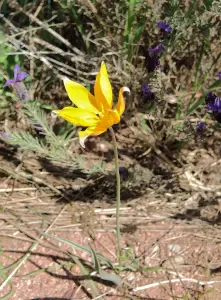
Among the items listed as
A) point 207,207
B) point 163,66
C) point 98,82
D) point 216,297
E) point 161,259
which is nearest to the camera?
point 98,82

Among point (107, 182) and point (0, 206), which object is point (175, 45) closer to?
point (107, 182)

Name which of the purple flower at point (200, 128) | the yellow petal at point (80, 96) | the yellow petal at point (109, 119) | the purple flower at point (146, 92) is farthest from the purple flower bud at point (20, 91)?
the purple flower at point (200, 128)

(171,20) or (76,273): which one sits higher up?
(171,20)

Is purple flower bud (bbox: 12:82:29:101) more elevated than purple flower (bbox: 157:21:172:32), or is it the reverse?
purple flower (bbox: 157:21:172:32)

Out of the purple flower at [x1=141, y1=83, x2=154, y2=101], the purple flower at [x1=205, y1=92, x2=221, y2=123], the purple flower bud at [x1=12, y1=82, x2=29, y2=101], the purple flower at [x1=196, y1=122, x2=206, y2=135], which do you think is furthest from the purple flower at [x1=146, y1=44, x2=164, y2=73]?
the purple flower bud at [x1=12, y1=82, x2=29, y2=101]

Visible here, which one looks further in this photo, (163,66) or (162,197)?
(163,66)

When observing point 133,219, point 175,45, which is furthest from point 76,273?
point 175,45

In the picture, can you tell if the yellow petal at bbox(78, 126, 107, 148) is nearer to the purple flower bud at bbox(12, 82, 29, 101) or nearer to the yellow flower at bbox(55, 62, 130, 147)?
the yellow flower at bbox(55, 62, 130, 147)
